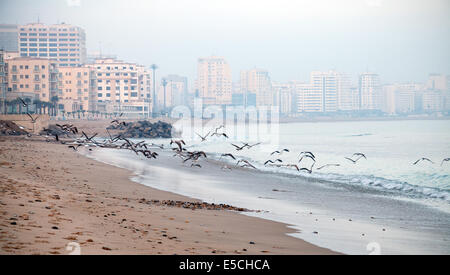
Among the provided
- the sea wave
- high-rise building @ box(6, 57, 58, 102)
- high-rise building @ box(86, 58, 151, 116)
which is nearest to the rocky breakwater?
the sea wave

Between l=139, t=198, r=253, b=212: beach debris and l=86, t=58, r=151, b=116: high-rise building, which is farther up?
l=86, t=58, r=151, b=116: high-rise building

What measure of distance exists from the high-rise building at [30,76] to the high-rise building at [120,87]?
30.4m

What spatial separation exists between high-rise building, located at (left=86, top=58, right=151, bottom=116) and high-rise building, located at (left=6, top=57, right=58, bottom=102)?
30361 millimetres

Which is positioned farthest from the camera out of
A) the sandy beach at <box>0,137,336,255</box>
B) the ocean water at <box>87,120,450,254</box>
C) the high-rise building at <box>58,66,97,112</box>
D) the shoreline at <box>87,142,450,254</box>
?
the high-rise building at <box>58,66,97,112</box>

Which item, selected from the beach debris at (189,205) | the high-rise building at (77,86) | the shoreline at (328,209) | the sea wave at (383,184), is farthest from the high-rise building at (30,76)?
the beach debris at (189,205)

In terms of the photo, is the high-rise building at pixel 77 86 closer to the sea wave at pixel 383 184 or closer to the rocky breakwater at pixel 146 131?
the rocky breakwater at pixel 146 131

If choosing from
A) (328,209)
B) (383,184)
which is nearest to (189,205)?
(328,209)

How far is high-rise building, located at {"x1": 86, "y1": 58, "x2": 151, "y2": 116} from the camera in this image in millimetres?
143875

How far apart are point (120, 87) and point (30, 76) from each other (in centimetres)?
4565

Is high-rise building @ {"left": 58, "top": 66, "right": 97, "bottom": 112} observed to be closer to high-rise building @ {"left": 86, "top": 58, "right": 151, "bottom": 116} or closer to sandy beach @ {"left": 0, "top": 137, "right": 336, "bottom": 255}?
high-rise building @ {"left": 86, "top": 58, "right": 151, "bottom": 116}

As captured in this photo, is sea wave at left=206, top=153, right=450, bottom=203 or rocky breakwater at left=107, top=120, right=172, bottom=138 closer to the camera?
sea wave at left=206, top=153, right=450, bottom=203

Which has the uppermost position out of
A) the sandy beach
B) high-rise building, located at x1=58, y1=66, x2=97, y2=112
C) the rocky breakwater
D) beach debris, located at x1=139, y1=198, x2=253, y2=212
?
high-rise building, located at x1=58, y1=66, x2=97, y2=112

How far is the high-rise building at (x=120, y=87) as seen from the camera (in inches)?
5664
